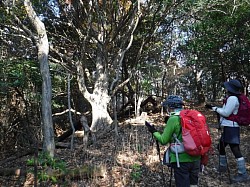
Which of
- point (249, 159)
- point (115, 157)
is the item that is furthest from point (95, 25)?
point (249, 159)

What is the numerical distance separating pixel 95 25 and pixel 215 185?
9577 millimetres

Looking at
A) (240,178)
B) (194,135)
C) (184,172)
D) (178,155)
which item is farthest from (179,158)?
(240,178)

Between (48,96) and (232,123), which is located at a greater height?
(48,96)

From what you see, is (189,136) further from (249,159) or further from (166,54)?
(166,54)

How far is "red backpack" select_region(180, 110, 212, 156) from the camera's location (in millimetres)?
3814

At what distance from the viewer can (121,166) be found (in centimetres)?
658

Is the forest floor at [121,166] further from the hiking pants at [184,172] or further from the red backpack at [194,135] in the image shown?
the red backpack at [194,135]

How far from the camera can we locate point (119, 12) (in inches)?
515

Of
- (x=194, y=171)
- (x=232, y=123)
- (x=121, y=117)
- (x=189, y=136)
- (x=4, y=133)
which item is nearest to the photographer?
(x=189, y=136)

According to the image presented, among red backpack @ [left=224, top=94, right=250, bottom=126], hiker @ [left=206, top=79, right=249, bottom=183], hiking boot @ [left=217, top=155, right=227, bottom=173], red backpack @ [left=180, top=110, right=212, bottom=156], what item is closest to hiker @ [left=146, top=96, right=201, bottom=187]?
red backpack @ [left=180, top=110, right=212, bottom=156]

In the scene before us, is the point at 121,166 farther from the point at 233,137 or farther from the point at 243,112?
the point at 243,112

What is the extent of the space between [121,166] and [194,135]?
10.4 feet

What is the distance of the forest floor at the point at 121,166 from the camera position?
5.77 m

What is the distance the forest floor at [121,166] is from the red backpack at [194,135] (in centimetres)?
162
